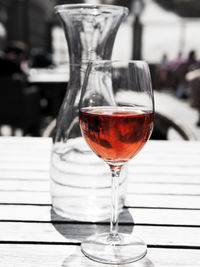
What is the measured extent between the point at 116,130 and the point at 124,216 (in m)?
0.19

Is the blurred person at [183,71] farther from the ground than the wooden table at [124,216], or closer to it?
closer to it

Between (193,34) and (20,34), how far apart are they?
818cm

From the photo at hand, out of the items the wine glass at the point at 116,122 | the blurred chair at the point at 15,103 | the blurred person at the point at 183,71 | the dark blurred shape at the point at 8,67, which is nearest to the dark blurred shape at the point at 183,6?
the blurred person at the point at 183,71

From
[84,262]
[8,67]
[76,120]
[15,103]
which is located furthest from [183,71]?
[84,262]

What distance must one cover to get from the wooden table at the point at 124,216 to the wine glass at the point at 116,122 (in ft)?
0.10

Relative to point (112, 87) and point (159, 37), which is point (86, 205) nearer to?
point (112, 87)

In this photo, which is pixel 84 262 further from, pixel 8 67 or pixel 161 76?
pixel 161 76

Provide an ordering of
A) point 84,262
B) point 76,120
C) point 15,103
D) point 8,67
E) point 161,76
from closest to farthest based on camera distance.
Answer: point 84,262 → point 76,120 → point 15,103 → point 8,67 → point 161,76

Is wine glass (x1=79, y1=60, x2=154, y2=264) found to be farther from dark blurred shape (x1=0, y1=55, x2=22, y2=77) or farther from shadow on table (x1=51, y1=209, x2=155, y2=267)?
dark blurred shape (x1=0, y1=55, x2=22, y2=77)

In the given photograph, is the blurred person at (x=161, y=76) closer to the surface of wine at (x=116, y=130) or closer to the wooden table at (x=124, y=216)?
the wooden table at (x=124, y=216)

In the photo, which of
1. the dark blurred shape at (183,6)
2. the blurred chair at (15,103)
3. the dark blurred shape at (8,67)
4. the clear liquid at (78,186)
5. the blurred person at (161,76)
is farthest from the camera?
the dark blurred shape at (183,6)

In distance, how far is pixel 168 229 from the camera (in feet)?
1.99

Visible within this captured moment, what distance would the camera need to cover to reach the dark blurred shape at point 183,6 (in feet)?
41.5

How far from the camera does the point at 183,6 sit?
41.9 feet
